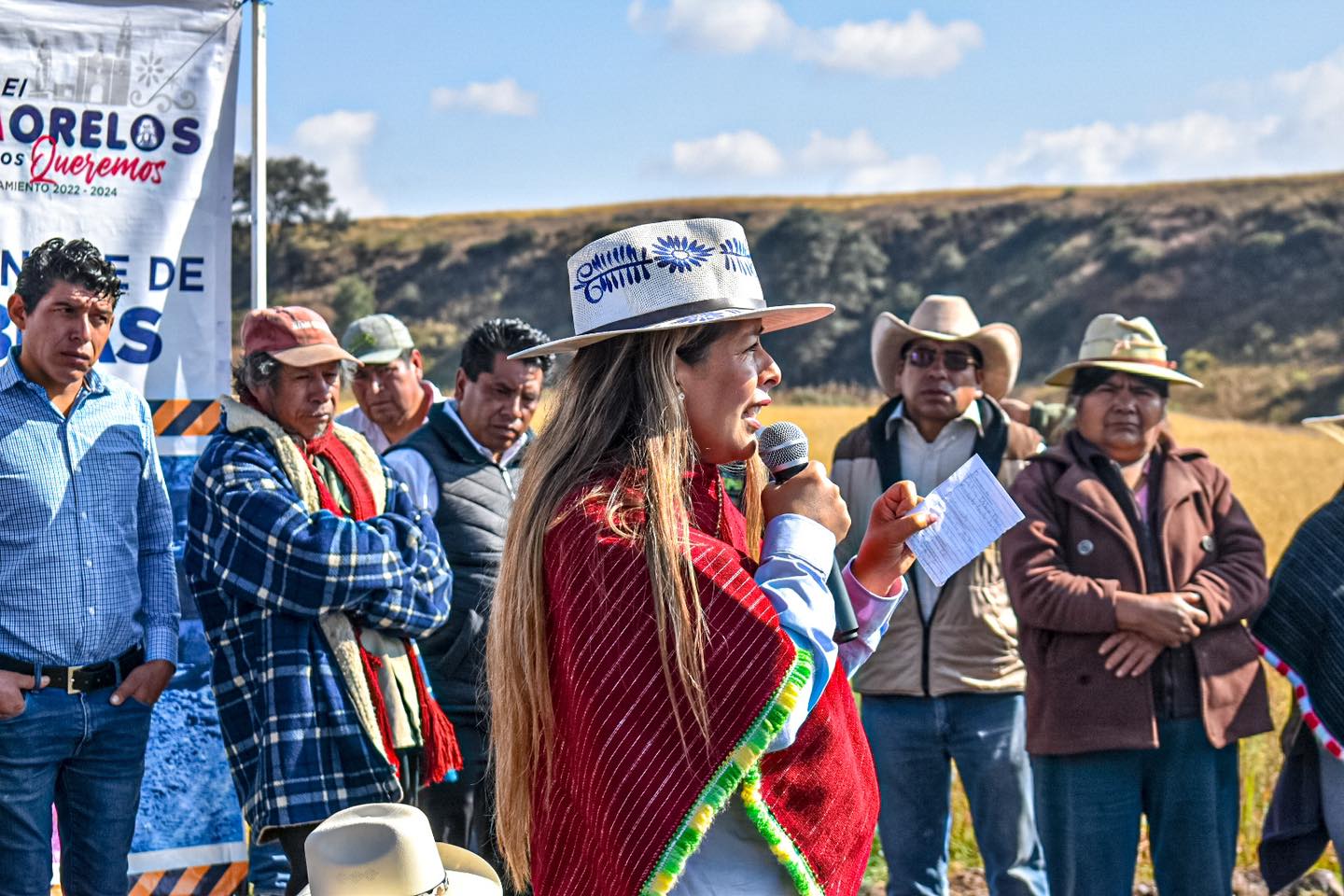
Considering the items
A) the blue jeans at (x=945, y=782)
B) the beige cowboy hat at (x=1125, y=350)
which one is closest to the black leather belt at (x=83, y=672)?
the blue jeans at (x=945, y=782)

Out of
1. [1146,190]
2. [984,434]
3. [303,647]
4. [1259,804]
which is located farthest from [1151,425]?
[1146,190]

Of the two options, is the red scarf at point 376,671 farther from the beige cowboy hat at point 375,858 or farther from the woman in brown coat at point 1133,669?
the woman in brown coat at point 1133,669

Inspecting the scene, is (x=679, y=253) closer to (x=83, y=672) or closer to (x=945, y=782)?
(x=83, y=672)

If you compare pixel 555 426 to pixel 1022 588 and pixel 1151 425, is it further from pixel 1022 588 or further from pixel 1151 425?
pixel 1151 425

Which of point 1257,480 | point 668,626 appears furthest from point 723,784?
point 1257,480

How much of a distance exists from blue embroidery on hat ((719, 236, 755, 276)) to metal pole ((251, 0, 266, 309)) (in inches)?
109

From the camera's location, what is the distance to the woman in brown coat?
4766 mm

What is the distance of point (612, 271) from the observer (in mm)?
2574

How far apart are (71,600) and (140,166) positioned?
5.13 ft

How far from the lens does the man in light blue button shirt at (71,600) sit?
4.09 metres

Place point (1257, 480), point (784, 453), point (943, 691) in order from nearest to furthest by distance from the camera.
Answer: point (784, 453)
point (943, 691)
point (1257, 480)

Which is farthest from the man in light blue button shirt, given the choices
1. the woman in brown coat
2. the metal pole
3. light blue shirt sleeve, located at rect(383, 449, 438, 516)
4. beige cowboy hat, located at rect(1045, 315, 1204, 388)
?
beige cowboy hat, located at rect(1045, 315, 1204, 388)

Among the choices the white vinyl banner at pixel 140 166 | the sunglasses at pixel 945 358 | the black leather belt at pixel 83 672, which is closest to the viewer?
the black leather belt at pixel 83 672

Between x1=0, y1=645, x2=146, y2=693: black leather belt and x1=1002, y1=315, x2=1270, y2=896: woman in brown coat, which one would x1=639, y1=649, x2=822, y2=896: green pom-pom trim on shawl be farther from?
x1=1002, y1=315, x2=1270, y2=896: woman in brown coat
